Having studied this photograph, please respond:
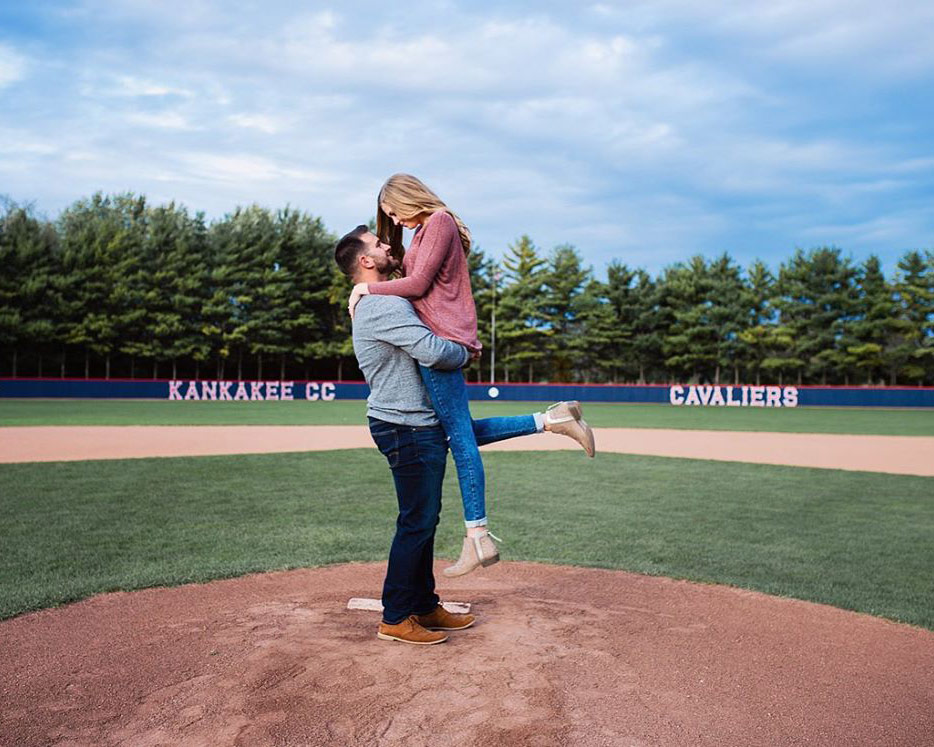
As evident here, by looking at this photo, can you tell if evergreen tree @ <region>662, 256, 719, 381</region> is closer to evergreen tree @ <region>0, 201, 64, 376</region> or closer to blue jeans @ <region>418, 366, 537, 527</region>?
evergreen tree @ <region>0, 201, 64, 376</region>

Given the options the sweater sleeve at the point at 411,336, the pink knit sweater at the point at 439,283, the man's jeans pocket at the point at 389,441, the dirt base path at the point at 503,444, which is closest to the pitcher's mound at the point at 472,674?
the man's jeans pocket at the point at 389,441

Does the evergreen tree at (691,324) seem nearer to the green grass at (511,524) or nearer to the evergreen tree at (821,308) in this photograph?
the evergreen tree at (821,308)

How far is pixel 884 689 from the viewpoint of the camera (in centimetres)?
328

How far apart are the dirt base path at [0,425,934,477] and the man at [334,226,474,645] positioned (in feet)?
31.2

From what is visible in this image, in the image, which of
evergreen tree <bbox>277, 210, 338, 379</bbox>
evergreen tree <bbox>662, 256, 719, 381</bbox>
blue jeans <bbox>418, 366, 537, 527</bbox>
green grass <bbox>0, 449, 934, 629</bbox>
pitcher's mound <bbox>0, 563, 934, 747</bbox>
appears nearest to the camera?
pitcher's mound <bbox>0, 563, 934, 747</bbox>

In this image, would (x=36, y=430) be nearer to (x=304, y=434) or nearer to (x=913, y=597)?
(x=304, y=434)

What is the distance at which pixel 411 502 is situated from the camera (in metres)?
3.50

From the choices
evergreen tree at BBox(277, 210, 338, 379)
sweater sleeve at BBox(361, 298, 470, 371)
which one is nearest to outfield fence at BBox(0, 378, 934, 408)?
evergreen tree at BBox(277, 210, 338, 379)

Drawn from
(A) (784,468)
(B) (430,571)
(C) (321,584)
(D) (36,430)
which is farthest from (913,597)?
(D) (36,430)

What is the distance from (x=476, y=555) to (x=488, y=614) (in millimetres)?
958

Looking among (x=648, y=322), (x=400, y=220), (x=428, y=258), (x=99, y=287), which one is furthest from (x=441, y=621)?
(x=648, y=322)

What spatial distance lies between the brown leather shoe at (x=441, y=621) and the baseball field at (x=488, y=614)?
0.31 ft

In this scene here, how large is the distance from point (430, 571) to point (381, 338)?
1.18 meters

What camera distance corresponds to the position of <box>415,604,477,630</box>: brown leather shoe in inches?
148
